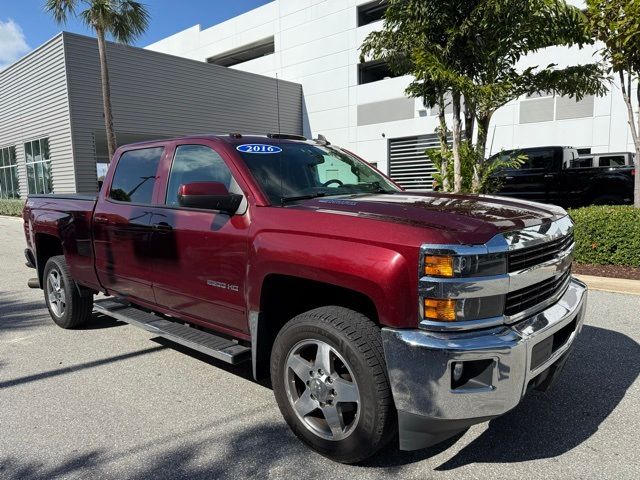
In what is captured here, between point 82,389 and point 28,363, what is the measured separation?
0.96 m

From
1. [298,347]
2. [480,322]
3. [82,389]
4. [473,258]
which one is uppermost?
[473,258]

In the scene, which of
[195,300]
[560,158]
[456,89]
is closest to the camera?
[195,300]

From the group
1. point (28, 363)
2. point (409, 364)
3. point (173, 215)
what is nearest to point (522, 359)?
point (409, 364)

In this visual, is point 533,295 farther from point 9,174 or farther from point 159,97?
point 9,174

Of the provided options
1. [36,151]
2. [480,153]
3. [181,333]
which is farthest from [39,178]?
[181,333]

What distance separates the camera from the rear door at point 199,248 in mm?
3129

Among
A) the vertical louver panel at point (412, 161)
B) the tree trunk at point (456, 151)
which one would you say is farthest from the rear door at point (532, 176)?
the vertical louver panel at point (412, 161)

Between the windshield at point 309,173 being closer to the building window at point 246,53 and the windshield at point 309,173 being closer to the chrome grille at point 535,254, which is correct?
the chrome grille at point 535,254

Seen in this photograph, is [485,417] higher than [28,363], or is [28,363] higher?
[485,417]

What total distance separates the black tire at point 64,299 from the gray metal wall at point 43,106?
15345mm

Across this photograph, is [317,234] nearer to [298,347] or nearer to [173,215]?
[298,347]

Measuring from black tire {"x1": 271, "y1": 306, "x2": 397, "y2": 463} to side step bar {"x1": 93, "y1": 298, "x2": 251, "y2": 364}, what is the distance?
538 mm

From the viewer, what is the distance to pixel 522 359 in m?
2.27

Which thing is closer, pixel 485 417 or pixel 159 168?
pixel 485 417
